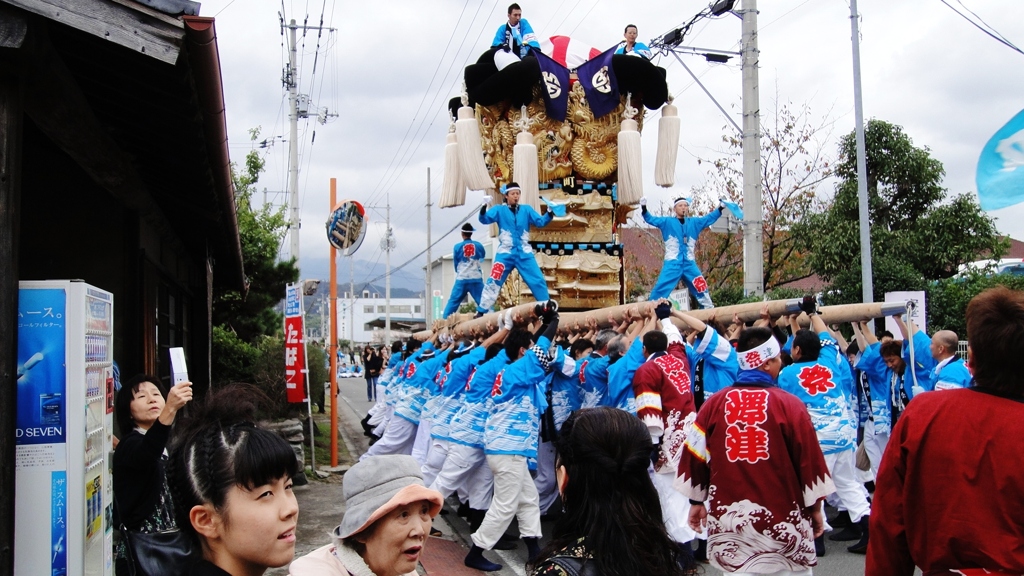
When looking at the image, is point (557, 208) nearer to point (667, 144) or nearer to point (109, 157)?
point (667, 144)

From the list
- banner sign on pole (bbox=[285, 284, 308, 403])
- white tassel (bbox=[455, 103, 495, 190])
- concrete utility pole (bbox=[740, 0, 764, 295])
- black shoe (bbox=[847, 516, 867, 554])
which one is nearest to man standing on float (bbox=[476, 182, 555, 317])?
white tassel (bbox=[455, 103, 495, 190])

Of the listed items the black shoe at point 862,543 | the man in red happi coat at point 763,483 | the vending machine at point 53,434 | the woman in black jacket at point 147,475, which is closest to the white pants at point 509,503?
the black shoe at point 862,543

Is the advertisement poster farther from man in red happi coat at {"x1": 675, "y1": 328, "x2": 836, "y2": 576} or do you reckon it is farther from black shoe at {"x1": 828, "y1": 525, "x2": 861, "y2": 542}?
black shoe at {"x1": 828, "y1": 525, "x2": 861, "y2": 542}

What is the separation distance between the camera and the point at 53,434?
3.50 metres

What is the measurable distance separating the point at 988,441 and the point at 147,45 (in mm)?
3436

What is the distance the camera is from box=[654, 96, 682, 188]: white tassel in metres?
11.8

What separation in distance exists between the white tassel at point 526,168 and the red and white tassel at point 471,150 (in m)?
0.88

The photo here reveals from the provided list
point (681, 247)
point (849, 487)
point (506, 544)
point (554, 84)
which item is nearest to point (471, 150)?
point (554, 84)

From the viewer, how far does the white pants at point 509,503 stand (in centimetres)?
701

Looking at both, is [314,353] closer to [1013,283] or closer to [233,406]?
[1013,283]

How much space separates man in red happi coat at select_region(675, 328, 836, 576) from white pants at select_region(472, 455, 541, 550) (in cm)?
275

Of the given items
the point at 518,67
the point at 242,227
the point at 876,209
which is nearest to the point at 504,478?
the point at 518,67

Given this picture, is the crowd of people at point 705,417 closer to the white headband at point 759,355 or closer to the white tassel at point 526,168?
the white headband at point 759,355

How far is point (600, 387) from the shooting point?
8039 mm
